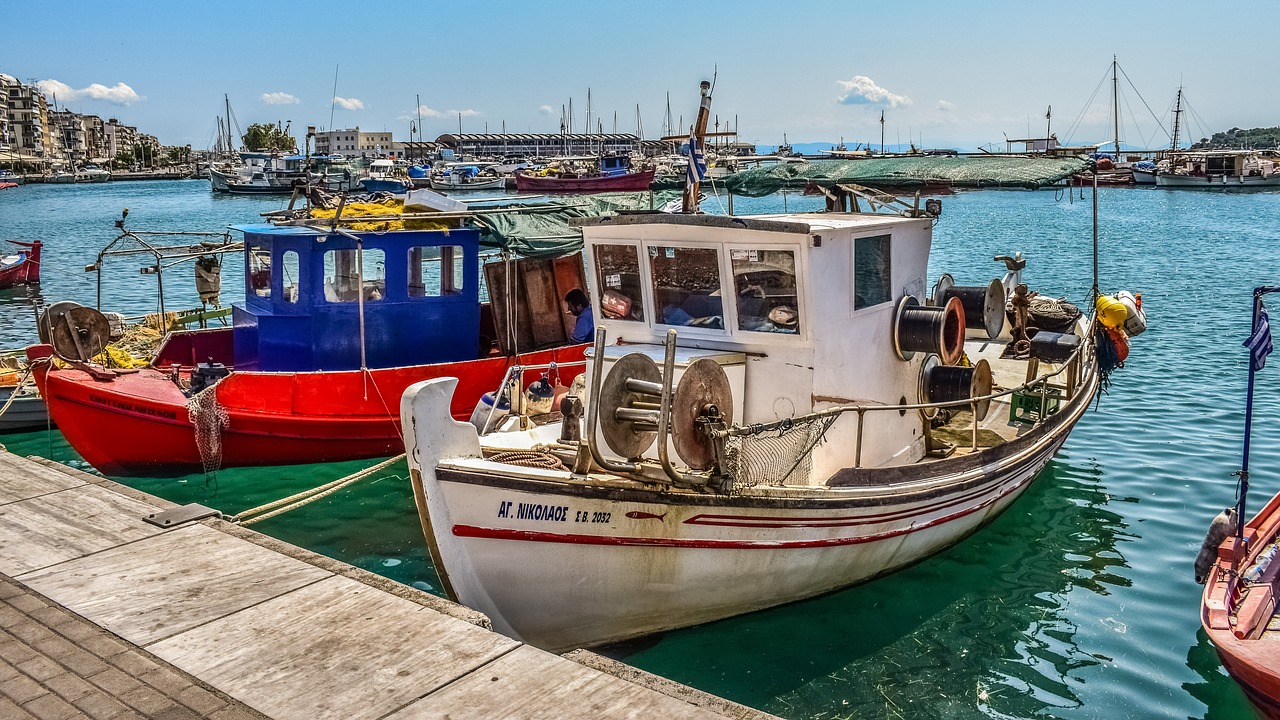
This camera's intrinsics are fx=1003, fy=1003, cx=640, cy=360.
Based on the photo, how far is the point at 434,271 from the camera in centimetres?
1295

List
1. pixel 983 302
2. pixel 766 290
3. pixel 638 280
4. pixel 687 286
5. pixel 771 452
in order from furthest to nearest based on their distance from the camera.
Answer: pixel 983 302, pixel 638 280, pixel 687 286, pixel 766 290, pixel 771 452

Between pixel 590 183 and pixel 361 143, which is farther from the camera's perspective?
pixel 361 143

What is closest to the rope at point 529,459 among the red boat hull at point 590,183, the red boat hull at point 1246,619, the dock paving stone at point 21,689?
the dock paving stone at point 21,689

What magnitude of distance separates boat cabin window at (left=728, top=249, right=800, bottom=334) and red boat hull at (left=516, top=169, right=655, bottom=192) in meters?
58.9

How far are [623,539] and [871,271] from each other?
3.18 meters

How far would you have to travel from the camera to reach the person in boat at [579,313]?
13852 millimetres

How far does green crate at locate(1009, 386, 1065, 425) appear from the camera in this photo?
34.9 feet

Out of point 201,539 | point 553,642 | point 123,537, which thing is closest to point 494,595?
point 553,642

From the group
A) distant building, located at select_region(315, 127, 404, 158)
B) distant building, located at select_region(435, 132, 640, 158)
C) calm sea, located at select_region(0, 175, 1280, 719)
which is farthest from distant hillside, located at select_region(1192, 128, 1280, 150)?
calm sea, located at select_region(0, 175, 1280, 719)

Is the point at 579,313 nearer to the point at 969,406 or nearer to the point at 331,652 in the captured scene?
the point at 969,406

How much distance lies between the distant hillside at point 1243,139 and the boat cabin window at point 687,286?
159 metres

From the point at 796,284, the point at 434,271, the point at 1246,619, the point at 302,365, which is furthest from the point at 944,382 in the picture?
the point at 302,365

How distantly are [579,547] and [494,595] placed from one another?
0.69 m

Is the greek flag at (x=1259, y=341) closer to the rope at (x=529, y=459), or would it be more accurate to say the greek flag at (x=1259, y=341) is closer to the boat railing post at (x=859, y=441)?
the boat railing post at (x=859, y=441)
